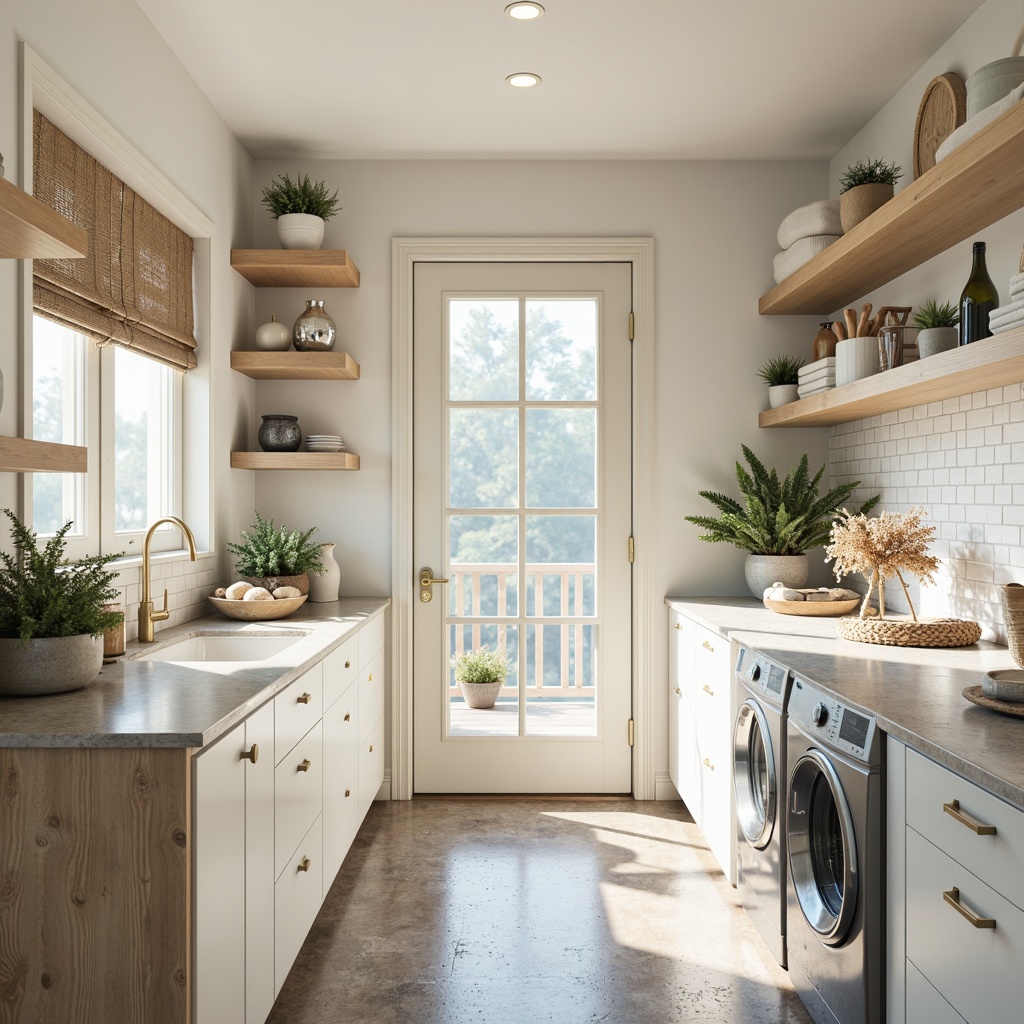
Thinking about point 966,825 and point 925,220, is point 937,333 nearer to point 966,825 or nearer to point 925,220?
point 925,220

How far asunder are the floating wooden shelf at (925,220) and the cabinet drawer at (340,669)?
2091 mm

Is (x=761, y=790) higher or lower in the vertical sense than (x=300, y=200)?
lower

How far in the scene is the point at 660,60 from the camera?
9.57ft

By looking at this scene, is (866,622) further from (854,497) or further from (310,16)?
(310,16)

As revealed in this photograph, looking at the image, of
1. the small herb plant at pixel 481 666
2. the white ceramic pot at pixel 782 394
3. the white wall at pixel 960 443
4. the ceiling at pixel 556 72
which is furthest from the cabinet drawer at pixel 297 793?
the white ceramic pot at pixel 782 394

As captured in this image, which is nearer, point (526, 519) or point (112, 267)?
point (112, 267)

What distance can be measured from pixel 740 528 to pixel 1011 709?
6.37 ft

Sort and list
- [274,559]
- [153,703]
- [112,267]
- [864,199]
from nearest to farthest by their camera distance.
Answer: [153,703] < [112,267] < [864,199] < [274,559]

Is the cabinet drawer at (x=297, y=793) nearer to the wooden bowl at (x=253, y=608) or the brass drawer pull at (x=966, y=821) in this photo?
the wooden bowl at (x=253, y=608)

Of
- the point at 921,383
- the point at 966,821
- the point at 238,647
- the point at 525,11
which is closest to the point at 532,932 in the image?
the point at 238,647

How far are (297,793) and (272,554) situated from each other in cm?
125

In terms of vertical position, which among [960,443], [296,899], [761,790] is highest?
[960,443]

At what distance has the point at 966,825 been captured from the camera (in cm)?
139

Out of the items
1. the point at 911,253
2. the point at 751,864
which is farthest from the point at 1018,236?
the point at 751,864
